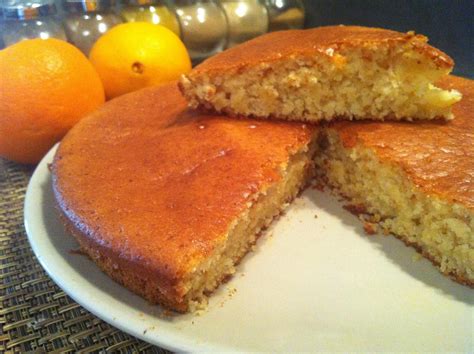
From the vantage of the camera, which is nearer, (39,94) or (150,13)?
(39,94)

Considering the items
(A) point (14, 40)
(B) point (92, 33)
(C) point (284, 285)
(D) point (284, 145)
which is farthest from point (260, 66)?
(A) point (14, 40)

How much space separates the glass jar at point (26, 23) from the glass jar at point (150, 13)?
550 mm

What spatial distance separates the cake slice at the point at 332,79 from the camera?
1.85 metres

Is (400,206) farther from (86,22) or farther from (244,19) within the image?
(86,22)

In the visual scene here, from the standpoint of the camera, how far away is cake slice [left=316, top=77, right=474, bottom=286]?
4.98 feet

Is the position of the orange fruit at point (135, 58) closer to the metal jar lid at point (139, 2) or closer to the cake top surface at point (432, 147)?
the metal jar lid at point (139, 2)

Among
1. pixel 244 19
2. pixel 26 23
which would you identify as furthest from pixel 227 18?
pixel 26 23

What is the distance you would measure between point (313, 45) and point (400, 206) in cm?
77

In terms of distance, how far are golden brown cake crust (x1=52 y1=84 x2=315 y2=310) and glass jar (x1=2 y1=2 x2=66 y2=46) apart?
1.24 meters

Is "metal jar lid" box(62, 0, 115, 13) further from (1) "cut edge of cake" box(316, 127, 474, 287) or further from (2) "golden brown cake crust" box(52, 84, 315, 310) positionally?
(1) "cut edge of cake" box(316, 127, 474, 287)

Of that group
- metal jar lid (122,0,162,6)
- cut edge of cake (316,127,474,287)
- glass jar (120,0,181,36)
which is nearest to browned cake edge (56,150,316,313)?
cut edge of cake (316,127,474,287)

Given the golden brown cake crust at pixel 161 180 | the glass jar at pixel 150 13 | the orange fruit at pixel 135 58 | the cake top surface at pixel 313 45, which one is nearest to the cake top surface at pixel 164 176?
the golden brown cake crust at pixel 161 180

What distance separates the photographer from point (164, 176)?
161 centimetres

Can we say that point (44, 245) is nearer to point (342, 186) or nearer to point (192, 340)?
point (192, 340)
